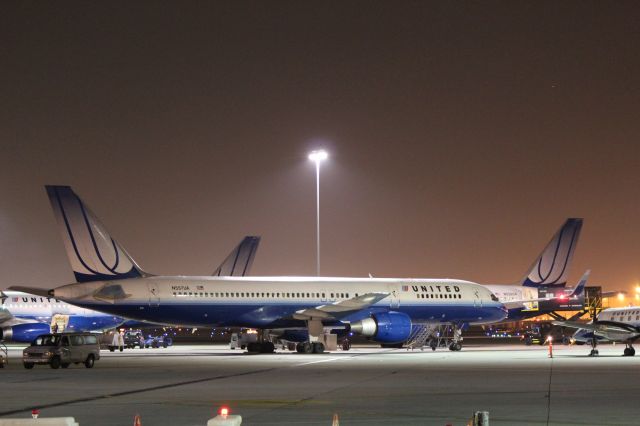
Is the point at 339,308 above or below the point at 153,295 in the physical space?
below

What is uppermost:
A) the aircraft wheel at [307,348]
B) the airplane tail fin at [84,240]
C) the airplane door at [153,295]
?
the airplane tail fin at [84,240]

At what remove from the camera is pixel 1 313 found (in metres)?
60.0

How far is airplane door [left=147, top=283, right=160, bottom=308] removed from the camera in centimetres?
5025

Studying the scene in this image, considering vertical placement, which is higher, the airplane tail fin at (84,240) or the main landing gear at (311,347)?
the airplane tail fin at (84,240)

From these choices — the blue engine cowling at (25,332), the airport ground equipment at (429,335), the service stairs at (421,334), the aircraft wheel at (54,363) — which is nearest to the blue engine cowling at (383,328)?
the airport ground equipment at (429,335)

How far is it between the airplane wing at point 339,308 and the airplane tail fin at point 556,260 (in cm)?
2069

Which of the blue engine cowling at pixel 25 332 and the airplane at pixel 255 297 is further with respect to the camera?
the blue engine cowling at pixel 25 332

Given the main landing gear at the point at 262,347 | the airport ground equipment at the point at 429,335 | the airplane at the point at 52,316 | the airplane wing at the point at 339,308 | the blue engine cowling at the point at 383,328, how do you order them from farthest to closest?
the airplane at the point at 52,316 → the airport ground equipment at the point at 429,335 → the main landing gear at the point at 262,347 → the airplane wing at the point at 339,308 → the blue engine cowling at the point at 383,328

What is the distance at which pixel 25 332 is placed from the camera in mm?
62906

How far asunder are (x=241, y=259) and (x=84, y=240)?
35244 millimetres

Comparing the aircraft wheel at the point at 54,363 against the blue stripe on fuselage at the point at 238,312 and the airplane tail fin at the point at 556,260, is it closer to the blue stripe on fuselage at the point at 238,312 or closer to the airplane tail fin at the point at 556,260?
the blue stripe on fuselage at the point at 238,312

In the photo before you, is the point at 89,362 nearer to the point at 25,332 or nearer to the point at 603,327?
the point at 25,332

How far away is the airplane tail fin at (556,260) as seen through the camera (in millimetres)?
72250

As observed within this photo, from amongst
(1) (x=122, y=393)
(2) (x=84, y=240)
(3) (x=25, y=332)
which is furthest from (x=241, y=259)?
(1) (x=122, y=393)
